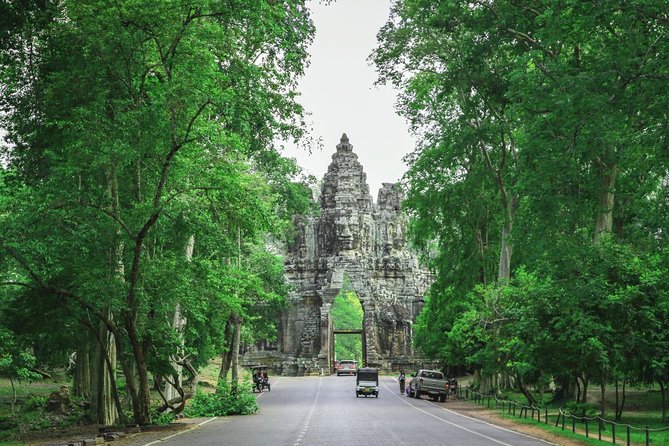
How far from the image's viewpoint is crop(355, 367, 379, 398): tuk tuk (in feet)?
140

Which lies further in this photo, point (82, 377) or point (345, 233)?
point (345, 233)

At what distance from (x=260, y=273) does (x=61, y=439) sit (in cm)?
2166

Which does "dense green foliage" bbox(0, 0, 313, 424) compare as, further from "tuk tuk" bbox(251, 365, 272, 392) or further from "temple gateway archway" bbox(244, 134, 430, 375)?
"temple gateway archway" bbox(244, 134, 430, 375)

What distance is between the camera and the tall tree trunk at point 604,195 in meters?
25.8

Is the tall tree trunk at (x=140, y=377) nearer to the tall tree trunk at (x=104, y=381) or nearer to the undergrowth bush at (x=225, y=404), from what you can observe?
the tall tree trunk at (x=104, y=381)

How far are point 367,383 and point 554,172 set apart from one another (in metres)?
23.8

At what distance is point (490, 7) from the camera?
82.7ft

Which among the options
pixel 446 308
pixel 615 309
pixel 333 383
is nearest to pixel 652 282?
pixel 615 309

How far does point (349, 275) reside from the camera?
71562mm

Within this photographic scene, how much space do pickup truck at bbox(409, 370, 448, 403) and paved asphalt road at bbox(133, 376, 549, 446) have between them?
2498 mm

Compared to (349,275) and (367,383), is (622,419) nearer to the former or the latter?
(367,383)

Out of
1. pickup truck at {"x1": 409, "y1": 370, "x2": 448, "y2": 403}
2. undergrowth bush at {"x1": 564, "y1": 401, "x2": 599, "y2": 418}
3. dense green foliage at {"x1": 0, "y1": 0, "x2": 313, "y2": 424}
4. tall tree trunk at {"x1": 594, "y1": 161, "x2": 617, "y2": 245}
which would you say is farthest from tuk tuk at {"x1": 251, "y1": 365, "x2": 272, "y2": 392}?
tall tree trunk at {"x1": 594, "y1": 161, "x2": 617, "y2": 245}

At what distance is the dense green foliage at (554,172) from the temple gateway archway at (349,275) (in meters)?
26.6

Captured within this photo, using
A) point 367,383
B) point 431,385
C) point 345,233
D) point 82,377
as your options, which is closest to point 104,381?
point 82,377
